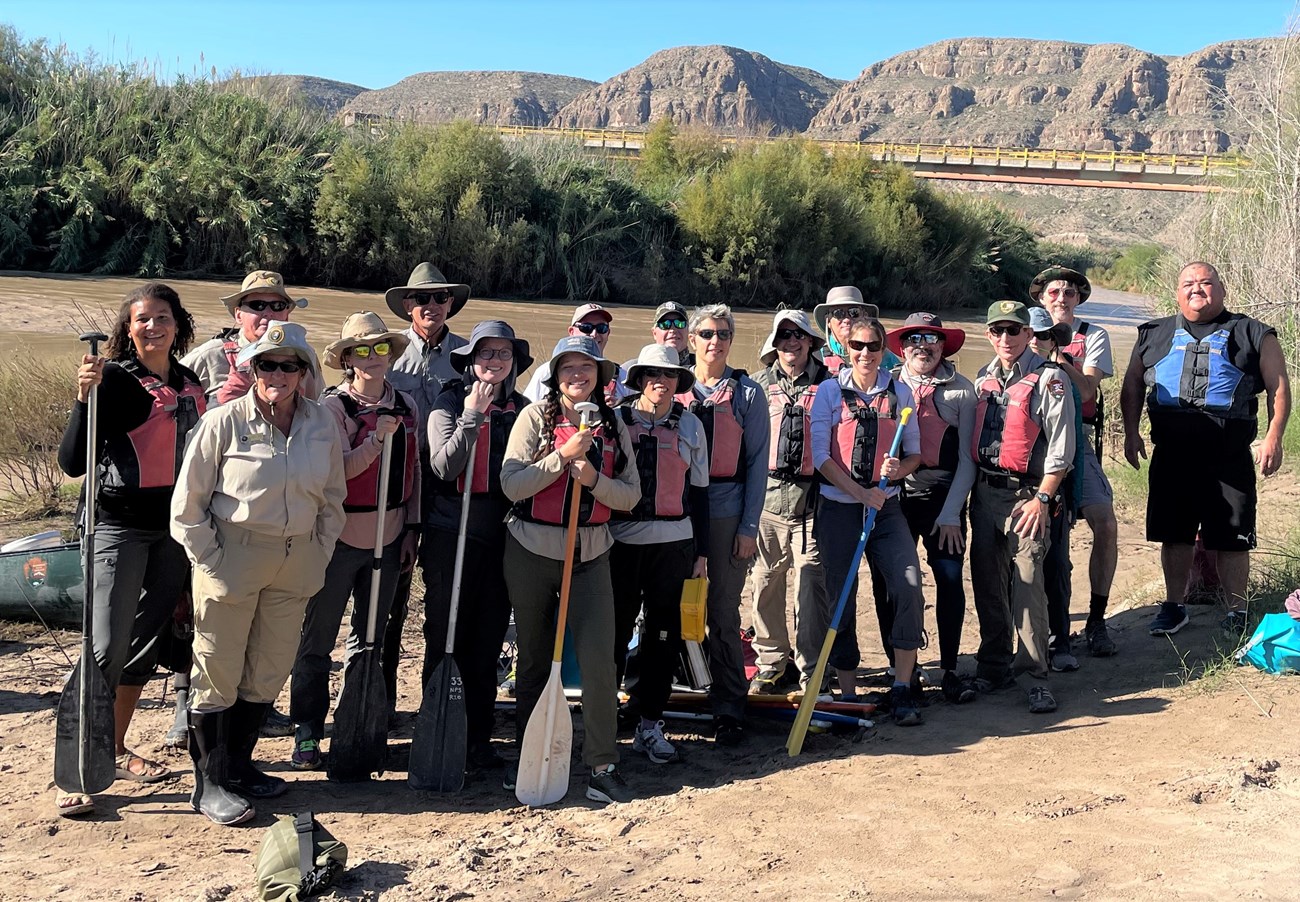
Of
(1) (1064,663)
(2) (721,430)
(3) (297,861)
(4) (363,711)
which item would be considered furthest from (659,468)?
(1) (1064,663)

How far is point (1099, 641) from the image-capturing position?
6145 millimetres

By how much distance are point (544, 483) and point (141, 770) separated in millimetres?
2041

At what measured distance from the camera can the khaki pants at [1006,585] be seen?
5496 millimetres

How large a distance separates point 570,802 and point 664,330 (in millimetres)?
2161

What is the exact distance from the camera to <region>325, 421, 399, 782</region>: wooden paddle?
188 inches

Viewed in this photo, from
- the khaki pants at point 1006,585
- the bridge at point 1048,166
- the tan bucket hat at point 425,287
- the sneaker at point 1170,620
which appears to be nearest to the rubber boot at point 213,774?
the tan bucket hat at point 425,287

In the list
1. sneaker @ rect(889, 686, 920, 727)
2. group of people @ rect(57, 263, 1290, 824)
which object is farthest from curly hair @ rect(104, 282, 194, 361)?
sneaker @ rect(889, 686, 920, 727)

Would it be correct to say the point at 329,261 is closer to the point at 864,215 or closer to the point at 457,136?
the point at 457,136

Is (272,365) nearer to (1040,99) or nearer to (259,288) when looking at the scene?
(259,288)

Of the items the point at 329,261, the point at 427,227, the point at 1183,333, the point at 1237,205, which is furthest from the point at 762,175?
the point at 1183,333

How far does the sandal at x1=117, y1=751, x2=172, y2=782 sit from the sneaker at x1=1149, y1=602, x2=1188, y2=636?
4.84 m

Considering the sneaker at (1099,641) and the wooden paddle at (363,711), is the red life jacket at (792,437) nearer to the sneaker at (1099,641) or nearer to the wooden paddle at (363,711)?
the wooden paddle at (363,711)

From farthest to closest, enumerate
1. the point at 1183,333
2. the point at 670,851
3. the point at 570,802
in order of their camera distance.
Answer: the point at 1183,333 < the point at 570,802 < the point at 670,851

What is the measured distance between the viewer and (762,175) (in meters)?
31.4
